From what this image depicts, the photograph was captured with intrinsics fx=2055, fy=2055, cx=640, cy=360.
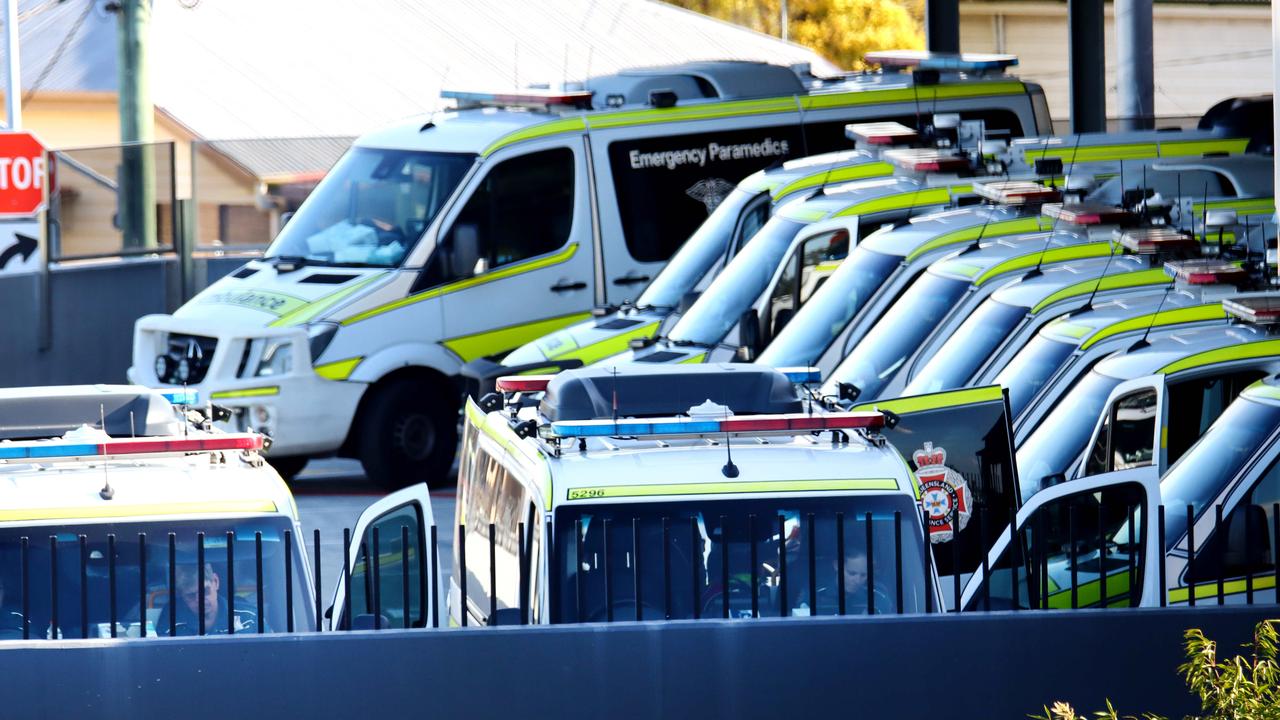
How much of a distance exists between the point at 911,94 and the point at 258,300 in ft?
18.7

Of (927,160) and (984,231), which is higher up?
(927,160)

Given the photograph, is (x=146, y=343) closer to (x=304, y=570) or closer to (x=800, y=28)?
(x=304, y=570)

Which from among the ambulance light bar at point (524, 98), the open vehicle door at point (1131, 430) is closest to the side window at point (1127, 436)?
the open vehicle door at point (1131, 430)

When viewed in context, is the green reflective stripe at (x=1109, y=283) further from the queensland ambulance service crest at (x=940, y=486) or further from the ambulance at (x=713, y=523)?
the ambulance at (x=713, y=523)

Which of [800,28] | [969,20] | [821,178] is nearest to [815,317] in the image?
[821,178]

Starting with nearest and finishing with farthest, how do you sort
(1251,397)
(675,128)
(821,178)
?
(1251,397), (821,178), (675,128)

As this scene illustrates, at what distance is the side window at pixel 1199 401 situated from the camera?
26.9ft

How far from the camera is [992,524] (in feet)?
25.7

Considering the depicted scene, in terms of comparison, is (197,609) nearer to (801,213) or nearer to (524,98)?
(801,213)

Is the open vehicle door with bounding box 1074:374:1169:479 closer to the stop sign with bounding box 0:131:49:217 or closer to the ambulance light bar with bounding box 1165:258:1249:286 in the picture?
the ambulance light bar with bounding box 1165:258:1249:286

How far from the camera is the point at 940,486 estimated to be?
7.89m

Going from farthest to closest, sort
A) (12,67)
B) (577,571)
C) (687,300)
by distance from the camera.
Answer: (12,67) < (687,300) < (577,571)

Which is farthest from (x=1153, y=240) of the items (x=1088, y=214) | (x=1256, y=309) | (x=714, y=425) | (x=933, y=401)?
(x=714, y=425)

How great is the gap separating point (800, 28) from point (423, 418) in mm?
37544
